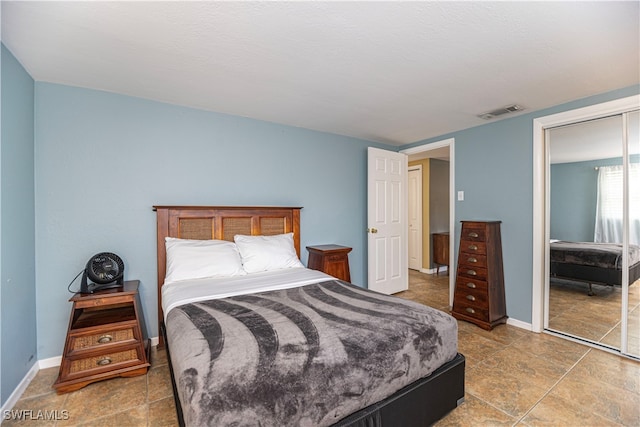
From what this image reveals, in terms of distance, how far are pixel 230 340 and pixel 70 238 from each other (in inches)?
80.1

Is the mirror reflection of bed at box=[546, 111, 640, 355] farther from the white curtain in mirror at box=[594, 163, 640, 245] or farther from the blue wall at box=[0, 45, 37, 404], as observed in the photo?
the blue wall at box=[0, 45, 37, 404]

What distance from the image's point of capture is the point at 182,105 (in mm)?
2865

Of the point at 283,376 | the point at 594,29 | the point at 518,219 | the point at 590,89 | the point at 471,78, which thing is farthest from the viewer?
the point at 518,219

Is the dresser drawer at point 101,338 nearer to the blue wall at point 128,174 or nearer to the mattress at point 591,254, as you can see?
the blue wall at point 128,174

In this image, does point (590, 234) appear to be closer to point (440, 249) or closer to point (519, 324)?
point (519, 324)

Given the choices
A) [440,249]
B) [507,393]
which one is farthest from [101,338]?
[440,249]

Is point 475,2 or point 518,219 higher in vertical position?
point 475,2

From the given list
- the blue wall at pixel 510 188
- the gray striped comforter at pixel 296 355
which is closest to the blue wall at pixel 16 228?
the gray striped comforter at pixel 296 355

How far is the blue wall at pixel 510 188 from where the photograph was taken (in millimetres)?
3059

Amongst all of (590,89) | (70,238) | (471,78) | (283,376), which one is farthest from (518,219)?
(70,238)

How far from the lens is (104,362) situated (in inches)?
82.3

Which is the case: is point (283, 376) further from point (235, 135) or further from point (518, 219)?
point (518, 219)

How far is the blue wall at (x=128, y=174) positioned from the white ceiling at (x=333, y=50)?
24 cm

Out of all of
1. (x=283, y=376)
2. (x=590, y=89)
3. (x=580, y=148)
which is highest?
(x=590, y=89)
